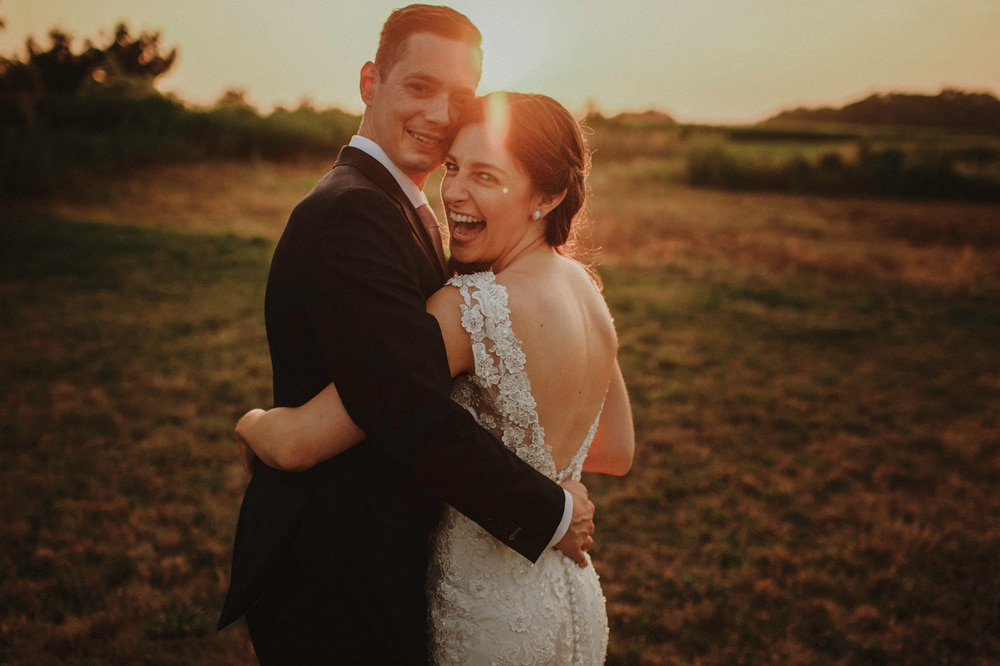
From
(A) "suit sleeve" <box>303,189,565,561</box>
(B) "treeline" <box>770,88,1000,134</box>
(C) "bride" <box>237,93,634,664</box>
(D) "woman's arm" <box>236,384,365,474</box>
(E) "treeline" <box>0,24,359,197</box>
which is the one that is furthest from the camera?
(B) "treeline" <box>770,88,1000,134</box>

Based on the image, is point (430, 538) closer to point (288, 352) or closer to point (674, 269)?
point (288, 352)

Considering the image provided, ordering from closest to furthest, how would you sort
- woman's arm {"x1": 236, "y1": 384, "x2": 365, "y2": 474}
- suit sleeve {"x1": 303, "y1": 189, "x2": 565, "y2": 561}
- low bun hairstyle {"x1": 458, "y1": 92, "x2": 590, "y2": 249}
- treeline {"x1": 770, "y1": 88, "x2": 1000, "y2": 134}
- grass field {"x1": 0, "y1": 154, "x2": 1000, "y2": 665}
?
suit sleeve {"x1": 303, "y1": 189, "x2": 565, "y2": 561} → woman's arm {"x1": 236, "y1": 384, "x2": 365, "y2": 474} → low bun hairstyle {"x1": 458, "y1": 92, "x2": 590, "y2": 249} → grass field {"x1": 0, "y1": 154, "x2": 1000, "y2": 665} → treeline {"x1": 770, "y1": 88, "x2": 1000, "y2": 134}

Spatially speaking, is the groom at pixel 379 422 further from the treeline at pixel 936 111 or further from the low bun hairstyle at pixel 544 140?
the treeline at pixel 936 111

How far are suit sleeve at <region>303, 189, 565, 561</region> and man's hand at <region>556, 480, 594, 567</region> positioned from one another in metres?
0.32

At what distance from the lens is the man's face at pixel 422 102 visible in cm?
197

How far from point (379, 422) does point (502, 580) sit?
71cm

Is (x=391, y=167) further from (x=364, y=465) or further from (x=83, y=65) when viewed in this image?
(x=83, y=65)

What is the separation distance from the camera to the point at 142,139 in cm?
2180

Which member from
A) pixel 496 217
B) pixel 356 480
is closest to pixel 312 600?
pixel 356 480

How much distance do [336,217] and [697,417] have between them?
593 centimetres

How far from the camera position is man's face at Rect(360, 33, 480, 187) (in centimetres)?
197

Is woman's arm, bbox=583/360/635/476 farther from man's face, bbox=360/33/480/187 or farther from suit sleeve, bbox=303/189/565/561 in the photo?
man's face, bbox=360/33/480/187

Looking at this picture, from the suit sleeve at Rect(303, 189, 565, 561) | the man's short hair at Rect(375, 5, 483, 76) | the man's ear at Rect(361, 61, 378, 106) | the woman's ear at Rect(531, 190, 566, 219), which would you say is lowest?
the suit sleeve at Rect(303, 189, 565, 561)

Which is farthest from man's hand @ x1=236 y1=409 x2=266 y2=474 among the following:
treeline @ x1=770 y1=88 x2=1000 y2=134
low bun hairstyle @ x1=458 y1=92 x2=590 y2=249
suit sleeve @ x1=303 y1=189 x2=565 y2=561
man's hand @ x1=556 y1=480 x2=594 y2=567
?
treeline @ x1=770 y1=88 x2=1000 y2=134
